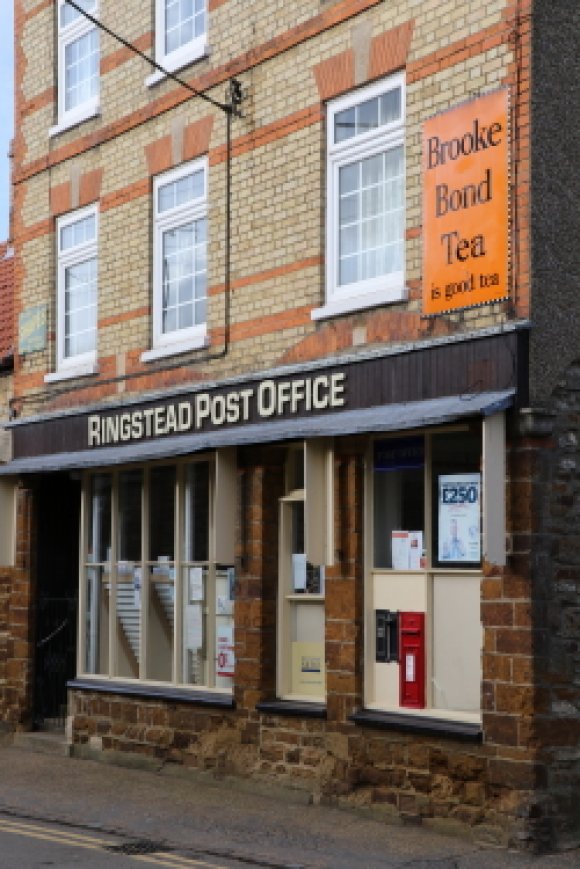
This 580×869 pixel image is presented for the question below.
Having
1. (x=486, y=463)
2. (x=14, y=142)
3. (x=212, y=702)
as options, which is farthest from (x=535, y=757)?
(x=14, y=142)

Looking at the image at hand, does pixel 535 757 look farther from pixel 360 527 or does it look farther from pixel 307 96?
pixel 307 96

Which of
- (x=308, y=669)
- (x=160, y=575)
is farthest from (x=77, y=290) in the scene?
(x=308, y=669)

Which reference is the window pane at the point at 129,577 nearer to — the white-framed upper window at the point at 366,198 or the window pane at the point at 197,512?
the window pane at the point at 197,512

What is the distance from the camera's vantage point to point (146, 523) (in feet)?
53.5

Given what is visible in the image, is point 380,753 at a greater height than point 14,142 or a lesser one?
lesser

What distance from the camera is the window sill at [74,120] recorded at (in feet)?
57.2

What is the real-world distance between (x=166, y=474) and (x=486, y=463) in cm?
551

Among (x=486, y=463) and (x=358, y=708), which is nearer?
(x=486, y=463)

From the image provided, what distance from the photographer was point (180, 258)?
16078mm

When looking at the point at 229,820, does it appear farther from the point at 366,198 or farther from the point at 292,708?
the point at 366,198

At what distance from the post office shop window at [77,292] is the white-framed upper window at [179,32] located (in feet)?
6.82

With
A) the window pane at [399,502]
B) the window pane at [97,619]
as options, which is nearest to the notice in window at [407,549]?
the window pane at [399,502]

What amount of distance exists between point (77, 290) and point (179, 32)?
328cm

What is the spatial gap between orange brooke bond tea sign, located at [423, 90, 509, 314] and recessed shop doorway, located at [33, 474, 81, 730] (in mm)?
7008
